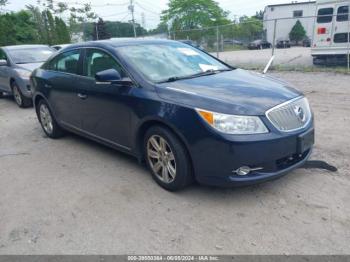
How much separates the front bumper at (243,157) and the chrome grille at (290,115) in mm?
84

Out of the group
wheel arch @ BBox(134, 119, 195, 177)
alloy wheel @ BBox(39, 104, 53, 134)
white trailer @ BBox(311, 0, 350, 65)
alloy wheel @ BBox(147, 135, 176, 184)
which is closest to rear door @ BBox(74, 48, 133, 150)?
wheel arch @ BBox(134, 119, 195, 177)

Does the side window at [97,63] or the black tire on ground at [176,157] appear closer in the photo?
the black tire on ground at [176,157]

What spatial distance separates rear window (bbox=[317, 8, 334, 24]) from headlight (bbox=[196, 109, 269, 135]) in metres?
11.3

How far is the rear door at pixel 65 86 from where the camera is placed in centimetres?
511

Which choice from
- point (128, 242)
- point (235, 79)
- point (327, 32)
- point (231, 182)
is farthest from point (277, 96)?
point (327, 32)

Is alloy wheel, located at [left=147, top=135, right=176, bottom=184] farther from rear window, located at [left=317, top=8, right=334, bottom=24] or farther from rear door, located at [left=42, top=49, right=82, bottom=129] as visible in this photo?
rear window, located at [left=317, top=8, right=334, bottom=24]

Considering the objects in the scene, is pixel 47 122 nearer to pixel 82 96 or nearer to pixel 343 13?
pixel 82 96

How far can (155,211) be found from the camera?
139 inches

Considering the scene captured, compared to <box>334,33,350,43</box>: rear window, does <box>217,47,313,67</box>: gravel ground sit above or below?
below

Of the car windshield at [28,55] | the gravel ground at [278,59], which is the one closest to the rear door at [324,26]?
the gravel ground at [278,59]

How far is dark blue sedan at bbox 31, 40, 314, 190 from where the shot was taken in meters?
3.29

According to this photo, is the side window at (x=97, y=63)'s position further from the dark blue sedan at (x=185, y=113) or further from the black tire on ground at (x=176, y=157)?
the black tire on ground at (x=176, y=157)

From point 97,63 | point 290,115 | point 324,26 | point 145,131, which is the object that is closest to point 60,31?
point 324,26

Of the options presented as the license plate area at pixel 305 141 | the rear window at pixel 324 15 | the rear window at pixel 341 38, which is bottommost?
the license plate area at pixel 305 141
